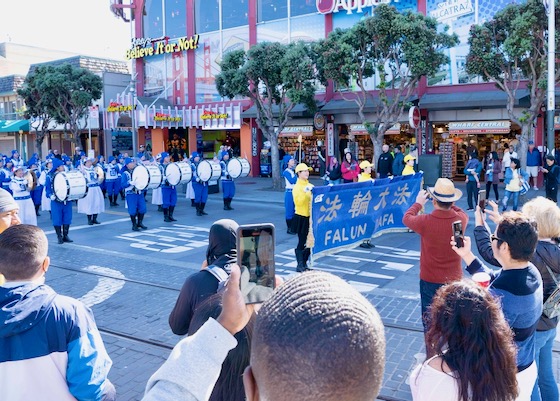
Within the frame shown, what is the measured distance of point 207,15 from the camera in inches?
1142

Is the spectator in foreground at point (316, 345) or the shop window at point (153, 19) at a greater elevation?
the shop window at point (153, 19)

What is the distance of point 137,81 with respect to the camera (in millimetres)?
32031

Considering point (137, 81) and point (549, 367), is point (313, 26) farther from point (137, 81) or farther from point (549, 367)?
point (549, 367)

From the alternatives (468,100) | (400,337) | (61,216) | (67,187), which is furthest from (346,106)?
(400,337)

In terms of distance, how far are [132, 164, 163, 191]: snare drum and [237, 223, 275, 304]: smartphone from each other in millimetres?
11573

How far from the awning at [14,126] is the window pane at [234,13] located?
17.6 meters

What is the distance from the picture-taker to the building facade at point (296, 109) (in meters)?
21.7

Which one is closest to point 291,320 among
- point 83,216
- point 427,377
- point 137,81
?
point 427,377

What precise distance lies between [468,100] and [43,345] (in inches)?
798

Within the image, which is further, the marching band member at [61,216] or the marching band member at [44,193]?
the marching band member at [44,193]

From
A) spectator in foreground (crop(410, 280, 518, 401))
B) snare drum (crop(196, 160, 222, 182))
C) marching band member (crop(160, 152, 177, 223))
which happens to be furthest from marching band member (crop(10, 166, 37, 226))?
spectator in foreground (crop(410, 280, 518, 401))

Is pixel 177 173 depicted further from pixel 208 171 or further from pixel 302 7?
pixel 302 7

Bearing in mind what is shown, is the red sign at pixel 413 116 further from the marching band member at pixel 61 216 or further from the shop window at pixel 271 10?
the marching band member at pixel 61 216

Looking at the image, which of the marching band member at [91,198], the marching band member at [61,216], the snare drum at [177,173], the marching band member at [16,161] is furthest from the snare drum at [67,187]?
the marching band member at [16,161]
